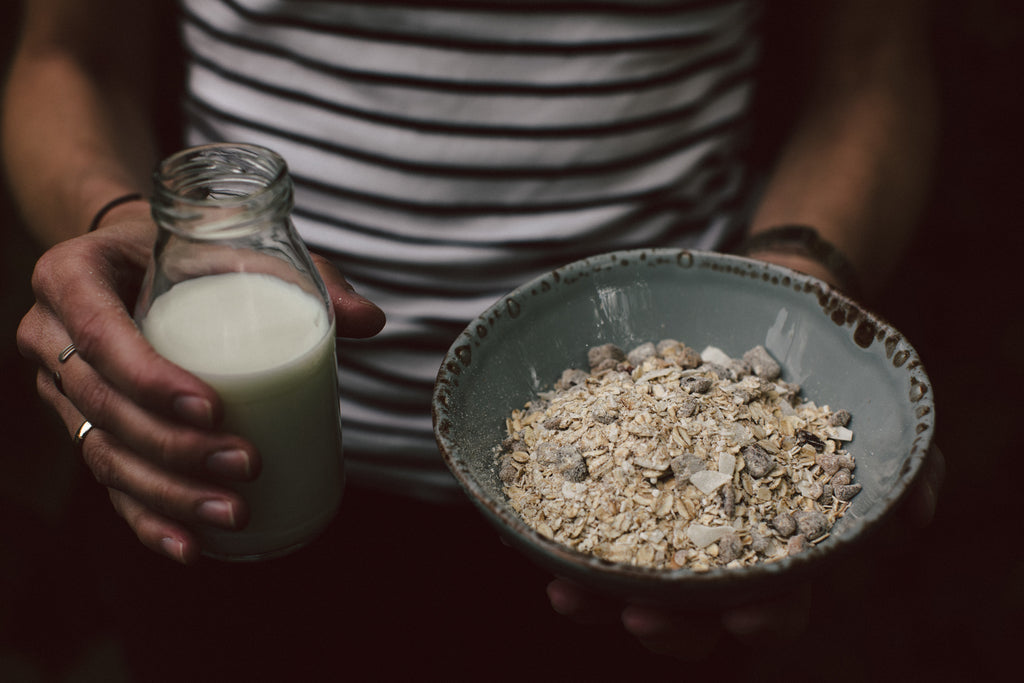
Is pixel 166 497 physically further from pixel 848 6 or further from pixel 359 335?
pixel 848 6

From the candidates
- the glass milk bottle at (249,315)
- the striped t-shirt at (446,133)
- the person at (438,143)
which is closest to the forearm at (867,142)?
the person at (438,143)

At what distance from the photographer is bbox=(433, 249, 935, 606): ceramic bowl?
21.8 inches

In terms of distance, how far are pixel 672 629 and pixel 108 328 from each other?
523mm

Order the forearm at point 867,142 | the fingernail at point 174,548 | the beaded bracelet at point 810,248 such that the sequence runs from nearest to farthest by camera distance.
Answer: the fingernail at point 174,548
the beaded bracelet at point 810,248
the forearm at point 867,142

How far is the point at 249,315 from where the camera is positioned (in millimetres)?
624

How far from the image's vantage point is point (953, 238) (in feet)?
5.27

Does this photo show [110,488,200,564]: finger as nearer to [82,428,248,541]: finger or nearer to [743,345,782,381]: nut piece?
[82,428,248,541]: finger

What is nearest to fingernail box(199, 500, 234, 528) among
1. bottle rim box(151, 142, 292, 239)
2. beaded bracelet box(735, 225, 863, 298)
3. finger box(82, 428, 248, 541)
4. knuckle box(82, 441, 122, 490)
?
finger box(82, 428, 248, 541)

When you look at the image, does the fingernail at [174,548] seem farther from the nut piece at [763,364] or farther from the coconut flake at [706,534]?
the nut piece at [763,364]

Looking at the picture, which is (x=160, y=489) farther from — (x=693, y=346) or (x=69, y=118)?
(x=69, y=118)

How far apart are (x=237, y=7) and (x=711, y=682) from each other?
1.11 m

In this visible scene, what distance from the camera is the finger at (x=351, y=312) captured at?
2.35ft

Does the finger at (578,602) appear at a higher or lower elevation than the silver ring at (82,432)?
higher

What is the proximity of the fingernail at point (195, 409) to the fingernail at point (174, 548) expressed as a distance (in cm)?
17
